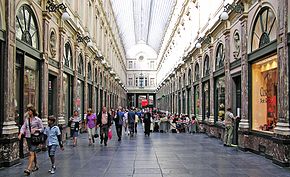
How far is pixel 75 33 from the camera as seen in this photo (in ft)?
68.2

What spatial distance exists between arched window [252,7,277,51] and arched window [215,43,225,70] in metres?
4.73

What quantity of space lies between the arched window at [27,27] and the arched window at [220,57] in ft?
28.3

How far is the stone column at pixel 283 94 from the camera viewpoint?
32.1 feet

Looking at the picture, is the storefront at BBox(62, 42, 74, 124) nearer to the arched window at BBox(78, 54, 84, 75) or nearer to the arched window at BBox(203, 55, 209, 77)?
the arched window at BBox(78, 54, 84, 75)

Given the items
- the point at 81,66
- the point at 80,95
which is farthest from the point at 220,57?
the point at 80,95

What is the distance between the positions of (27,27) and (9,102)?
3.44 meters

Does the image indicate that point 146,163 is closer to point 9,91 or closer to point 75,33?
point 9,91

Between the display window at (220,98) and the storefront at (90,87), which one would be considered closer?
the display window at (220,98)

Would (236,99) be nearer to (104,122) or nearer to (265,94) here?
(265,94)

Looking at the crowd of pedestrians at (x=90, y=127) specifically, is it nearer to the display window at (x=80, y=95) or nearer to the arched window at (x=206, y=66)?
the display window at (x=80, y=95)

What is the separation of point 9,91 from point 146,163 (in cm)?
423

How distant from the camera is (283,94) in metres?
10.2

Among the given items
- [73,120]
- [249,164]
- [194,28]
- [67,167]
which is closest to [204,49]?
[194,28]

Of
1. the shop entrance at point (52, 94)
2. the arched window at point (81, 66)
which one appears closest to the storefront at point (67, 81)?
the shop entrance at point (52, 94)
